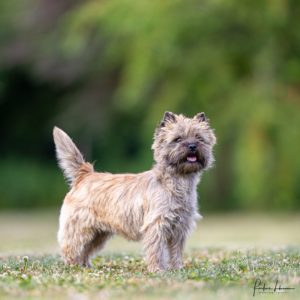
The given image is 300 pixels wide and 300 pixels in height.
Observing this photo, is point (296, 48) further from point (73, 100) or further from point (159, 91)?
point (73, 100)

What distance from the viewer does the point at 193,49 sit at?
3281 centimetres

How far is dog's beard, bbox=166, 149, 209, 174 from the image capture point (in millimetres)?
11398

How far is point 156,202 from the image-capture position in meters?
11.4

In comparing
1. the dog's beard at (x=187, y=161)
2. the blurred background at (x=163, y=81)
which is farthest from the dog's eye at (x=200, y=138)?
the blurred background at (x=163, y=81)

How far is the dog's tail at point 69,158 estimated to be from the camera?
12586 millimetres

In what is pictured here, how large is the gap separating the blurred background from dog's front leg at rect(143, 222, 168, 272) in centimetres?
1868

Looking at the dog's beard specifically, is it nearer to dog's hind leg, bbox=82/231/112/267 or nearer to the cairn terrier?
the cairn terrier

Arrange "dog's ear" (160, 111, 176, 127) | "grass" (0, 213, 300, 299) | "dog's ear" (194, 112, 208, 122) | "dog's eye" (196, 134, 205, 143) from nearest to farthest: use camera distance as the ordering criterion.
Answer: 1. "grass" (0, 213, 300, 299)
2. "dog's eye" (196, 134, 205, 143)
3. "dog's ear" (160, 111, 176, 127)
4. "dog's ear" (194, 112, 208, 122)

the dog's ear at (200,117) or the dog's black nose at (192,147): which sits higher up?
the dog's ear at (200,117)

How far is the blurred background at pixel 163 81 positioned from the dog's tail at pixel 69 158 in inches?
692
